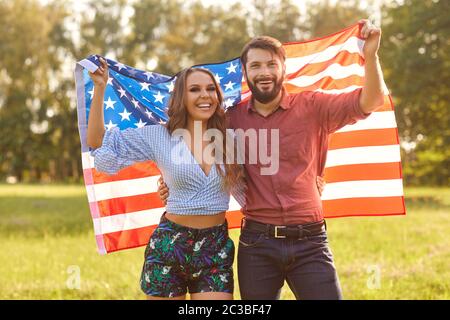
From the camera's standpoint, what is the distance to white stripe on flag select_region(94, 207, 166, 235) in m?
5.27

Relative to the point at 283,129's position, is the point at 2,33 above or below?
above

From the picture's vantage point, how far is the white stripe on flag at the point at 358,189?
529 centimetres

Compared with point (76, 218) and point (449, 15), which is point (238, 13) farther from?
point (76, 218)

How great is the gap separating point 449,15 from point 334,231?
506 inches

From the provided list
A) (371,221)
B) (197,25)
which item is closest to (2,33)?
(197,25)

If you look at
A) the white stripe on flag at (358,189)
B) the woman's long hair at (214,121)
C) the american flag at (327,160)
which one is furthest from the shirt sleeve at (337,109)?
the white stripe on flag at (358,189)

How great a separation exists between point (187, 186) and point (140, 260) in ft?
20.8

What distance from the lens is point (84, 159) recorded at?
16.7ft

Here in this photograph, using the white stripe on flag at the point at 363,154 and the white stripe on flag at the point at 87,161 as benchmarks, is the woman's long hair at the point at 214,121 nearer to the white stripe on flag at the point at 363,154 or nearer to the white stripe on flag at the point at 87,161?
the white stripe on flag at the point at 87,161

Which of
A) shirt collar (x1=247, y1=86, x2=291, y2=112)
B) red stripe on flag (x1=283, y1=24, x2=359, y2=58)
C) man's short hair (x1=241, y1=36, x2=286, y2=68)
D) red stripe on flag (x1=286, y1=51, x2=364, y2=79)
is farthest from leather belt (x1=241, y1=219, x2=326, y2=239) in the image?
red stripe on flag (x1=283, y1=24, x2=359, y2=58)

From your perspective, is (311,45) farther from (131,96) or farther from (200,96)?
(200,96)

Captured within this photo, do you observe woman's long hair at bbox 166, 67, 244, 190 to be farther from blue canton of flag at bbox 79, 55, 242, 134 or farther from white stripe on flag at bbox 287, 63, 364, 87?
white stripe on flag at bbox 287, 63, 364, 87

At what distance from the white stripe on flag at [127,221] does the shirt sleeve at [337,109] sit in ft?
6.60

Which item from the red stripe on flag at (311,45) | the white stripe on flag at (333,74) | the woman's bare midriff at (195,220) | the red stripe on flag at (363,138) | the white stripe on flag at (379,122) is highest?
the red stripe on flag at (311,45)
